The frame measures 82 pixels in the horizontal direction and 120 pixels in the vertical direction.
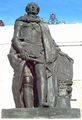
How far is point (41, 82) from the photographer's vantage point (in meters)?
8.29

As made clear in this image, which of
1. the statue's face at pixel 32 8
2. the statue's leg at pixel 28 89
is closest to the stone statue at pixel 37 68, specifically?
the statue's leg at pixel 28 89

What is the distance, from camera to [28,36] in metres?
8.63

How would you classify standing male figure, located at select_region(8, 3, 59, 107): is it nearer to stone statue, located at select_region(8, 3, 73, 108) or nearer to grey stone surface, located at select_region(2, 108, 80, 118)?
stone statue, located at select_region(8, 3, 73, 108)

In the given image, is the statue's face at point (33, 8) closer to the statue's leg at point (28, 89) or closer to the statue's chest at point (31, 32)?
the statue's chest at point (31, 32)

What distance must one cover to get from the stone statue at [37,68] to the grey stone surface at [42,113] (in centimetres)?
33

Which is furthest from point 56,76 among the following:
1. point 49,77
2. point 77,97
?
point 77,97

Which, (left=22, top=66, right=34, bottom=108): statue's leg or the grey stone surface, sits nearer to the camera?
the grey stone surface

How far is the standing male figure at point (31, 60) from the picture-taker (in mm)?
8328

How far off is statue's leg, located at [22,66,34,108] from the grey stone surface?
524 millimetres

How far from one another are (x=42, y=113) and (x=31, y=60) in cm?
104

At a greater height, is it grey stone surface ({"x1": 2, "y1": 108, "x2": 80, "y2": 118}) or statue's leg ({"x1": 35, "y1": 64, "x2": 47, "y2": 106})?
statue's leg ({"x1": 35, "y1": 64, "x2": 47, "y2": 106})

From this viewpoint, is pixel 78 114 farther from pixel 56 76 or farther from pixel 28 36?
pixel 28 36

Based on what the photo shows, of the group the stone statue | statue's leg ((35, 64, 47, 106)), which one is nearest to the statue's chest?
the stone statue

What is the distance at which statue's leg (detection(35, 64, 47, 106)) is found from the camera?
27.0ft
